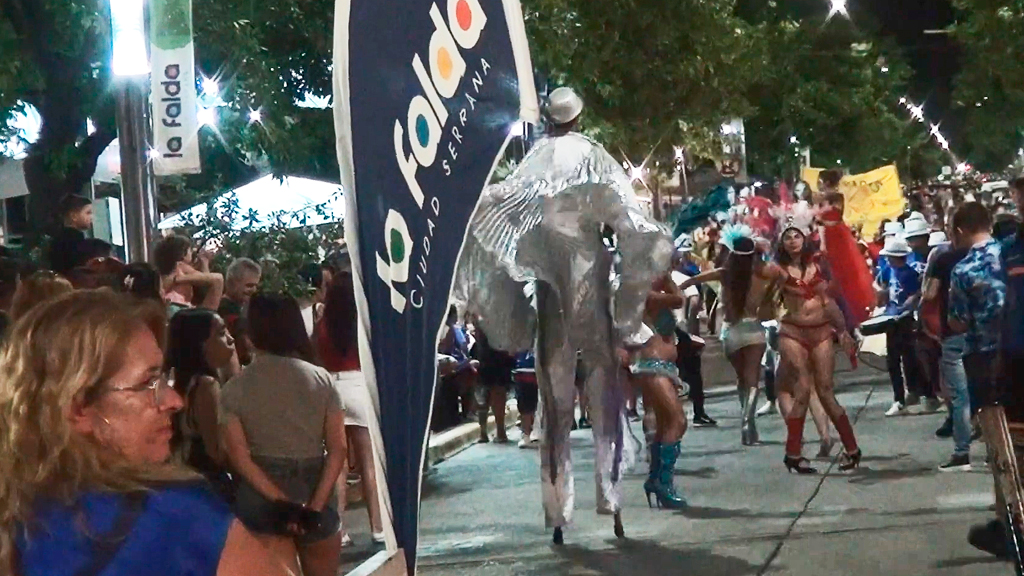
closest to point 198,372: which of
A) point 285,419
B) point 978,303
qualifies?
point 285,419

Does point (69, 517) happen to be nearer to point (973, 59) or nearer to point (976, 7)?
point (976, 7)

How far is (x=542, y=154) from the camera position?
8500 millimetres

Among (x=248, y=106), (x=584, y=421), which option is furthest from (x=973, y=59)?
(x=248, y=106)

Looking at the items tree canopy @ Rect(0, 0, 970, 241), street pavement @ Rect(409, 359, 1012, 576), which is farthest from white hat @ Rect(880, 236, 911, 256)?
tree canopy @ Rect(0, 0, 970, 241)

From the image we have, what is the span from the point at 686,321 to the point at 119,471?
1980 cm

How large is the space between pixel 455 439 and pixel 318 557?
9307 millimetres

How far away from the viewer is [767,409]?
1606 cm

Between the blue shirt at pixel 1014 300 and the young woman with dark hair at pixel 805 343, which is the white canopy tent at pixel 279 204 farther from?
the blue shirt at pixel 1014 300

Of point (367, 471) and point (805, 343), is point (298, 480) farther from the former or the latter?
point (805, 343)

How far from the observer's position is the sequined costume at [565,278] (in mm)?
8398

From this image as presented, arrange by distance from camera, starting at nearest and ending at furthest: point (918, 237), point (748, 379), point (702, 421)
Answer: point (748, 379)
point (918, 237)
point (702, 421)

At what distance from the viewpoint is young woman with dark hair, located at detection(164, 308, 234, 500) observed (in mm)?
5863

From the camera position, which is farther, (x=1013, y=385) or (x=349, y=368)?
(x=349, y=368)

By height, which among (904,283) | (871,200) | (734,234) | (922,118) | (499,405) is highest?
(922,118)
